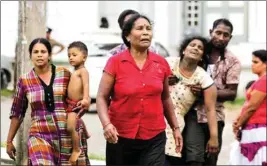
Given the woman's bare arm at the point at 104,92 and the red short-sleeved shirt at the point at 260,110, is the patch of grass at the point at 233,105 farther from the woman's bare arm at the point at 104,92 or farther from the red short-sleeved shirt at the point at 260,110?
the woman's bare arm at the point at 104,92

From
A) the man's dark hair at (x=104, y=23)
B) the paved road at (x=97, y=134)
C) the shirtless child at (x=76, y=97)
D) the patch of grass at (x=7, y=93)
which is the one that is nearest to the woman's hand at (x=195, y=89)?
the shirtless child at (x=76, y=97)

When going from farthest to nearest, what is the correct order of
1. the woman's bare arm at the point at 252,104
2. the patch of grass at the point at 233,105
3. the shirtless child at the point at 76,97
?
the patch of grass at the point at 233,105 < the woman's bare arm at the point at 252,104 < the shirtless child at the point at 76,97

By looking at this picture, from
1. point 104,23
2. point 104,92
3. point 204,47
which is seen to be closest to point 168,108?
point 104,92

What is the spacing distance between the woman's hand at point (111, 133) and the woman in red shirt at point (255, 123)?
2.12 m

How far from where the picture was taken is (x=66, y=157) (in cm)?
618

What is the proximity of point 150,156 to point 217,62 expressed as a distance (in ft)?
5.13

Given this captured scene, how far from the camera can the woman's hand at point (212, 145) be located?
20.9ft

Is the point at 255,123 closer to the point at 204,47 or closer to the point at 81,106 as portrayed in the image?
the point at 204,47

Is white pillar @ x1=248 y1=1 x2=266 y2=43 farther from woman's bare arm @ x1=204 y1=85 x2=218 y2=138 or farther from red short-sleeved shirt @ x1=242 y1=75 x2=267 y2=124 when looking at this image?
woman's bare arm @ x1=204 y1=85 x2=218 y2=138

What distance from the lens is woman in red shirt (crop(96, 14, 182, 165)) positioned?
5.35 m

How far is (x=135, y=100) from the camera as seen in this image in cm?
534

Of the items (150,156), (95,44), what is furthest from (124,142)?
(95,44)

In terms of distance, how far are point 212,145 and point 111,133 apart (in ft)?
4.82

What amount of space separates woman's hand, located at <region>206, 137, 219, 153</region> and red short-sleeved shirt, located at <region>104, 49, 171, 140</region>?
3.28ft
